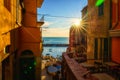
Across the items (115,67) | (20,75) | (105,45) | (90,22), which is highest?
(90,22)

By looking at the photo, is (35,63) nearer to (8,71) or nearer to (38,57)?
(38,57)

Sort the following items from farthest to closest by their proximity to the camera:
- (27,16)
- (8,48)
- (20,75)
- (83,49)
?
1. (83,49)
2. (27,16)
3. (20,75)
4. (8,48)

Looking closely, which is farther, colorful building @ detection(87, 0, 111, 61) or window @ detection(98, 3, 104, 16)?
window @ detection(98, 3, 104, 16)

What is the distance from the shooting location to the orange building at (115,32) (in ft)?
44.8

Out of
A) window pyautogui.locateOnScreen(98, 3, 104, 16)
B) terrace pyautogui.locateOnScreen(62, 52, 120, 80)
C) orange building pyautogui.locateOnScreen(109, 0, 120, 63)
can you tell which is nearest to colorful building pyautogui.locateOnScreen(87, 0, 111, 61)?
window pyautogui.locateOnScreen(98, 3, 104, 16)

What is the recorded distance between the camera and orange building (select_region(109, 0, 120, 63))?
1366 centimetres

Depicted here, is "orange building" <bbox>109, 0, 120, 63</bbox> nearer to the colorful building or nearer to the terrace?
the colorful building

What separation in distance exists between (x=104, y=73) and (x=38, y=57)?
5.92m

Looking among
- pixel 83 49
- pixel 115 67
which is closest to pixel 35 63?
pixel 115 67

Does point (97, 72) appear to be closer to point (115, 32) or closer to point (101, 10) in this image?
point (115, 32)

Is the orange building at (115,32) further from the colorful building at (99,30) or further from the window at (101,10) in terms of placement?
the window at (101,10)

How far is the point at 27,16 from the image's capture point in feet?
60.8

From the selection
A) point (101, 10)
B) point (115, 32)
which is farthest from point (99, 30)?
point (115, 32)

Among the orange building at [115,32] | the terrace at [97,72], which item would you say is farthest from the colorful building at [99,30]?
the terrace at [97,72]
